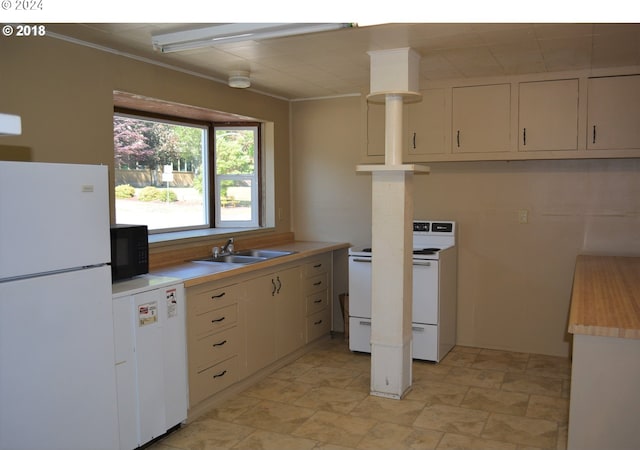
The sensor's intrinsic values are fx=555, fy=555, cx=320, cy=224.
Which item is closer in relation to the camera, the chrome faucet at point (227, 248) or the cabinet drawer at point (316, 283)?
the chrome faucet at point (227, 248)

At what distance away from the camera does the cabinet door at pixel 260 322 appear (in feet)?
13.0

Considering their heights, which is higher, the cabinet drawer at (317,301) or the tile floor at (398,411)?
the cabinet drawer at (317,301)

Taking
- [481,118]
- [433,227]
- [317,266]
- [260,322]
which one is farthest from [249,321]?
[481,118]

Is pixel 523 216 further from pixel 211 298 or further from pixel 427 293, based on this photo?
pixel 211 298

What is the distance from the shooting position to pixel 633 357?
2.30 metres

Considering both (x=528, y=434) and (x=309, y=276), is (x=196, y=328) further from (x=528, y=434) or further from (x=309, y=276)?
(x=528, y=434)

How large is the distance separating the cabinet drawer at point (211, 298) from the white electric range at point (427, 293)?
1.18 m

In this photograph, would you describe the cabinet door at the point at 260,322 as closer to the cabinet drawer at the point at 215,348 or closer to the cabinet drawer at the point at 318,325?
the cabinet drawer at the point at 215,348

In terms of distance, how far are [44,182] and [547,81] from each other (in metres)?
3.60

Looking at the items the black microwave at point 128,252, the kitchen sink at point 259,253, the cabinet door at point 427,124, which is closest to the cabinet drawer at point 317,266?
the kitchen sink at point 259,253

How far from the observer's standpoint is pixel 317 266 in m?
4.98

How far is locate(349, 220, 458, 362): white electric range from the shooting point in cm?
443

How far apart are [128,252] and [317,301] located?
2.22 m

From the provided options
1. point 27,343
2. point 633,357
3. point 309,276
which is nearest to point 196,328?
point 27,343
